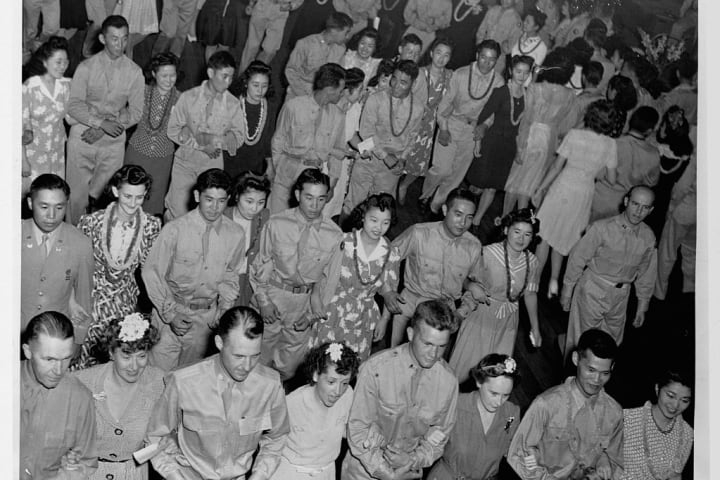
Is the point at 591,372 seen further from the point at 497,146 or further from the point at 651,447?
the point at 497,146

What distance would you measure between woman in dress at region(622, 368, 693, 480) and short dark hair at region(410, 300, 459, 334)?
1.19 m

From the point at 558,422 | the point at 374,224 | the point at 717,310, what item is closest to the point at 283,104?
the point at 374,224

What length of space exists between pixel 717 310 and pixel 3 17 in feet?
13.2

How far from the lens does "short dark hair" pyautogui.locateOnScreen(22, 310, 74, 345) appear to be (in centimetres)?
480

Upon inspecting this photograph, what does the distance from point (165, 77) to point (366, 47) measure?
1.06 meters

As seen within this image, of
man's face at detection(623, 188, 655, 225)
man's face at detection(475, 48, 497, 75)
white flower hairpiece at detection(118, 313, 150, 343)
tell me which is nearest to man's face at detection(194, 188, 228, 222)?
white flower hairpiece at detection(118, 313, 150, 343)

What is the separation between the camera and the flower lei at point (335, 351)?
514 centimetres

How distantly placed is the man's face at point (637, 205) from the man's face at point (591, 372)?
2.61 feet

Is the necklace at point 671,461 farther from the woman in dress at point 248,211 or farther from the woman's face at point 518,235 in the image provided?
the woman in dress at point 248,211

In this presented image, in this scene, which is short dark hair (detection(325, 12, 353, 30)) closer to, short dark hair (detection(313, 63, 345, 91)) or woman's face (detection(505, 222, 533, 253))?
short dark hair (detection(313, 63, 345, 91))

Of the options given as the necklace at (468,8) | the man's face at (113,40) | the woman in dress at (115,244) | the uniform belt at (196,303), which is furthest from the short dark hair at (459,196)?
the man's face at (113,40)

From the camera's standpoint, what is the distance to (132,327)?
16.3 ft

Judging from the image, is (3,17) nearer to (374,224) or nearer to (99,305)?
(99,305)

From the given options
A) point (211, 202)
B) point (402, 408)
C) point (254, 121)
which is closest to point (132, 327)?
point (211, 202)
